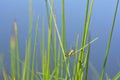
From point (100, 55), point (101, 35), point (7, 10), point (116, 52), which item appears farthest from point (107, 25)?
point (7, 10)

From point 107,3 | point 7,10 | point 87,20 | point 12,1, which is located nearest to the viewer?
point 87,20

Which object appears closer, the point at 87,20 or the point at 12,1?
the point at 87,20

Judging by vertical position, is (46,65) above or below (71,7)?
above

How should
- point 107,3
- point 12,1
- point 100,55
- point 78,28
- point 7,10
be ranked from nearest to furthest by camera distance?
point 100,55 < point 78,28 < point 7,10 < point 12,1 < point 107,3

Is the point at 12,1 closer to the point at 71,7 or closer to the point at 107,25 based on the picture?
the point at 71,7

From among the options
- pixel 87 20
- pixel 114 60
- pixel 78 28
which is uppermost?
pixel 87 20

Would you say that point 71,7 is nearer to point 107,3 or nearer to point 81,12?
point 81,12
